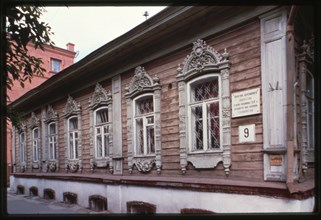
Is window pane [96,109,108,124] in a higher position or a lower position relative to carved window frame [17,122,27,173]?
higher

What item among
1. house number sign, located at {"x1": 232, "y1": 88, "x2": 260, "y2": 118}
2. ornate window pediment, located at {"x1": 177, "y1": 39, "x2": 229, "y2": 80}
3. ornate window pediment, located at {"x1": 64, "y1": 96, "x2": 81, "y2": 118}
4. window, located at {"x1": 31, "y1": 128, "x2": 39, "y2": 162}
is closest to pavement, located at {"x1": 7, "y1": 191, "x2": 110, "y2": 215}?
window, located at {"x1": 31, "y1": 128, "x2": 39, "y2": 162}

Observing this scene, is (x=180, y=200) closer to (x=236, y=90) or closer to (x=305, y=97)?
(x=236, y=90)

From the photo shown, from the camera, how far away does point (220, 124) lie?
4715mm

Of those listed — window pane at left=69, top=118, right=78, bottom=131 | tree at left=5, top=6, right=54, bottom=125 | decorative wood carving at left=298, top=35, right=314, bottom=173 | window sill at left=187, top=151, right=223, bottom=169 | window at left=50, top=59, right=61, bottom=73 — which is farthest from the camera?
window at left=50, top=59, right=61, bottom=73

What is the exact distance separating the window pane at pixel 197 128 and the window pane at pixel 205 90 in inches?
8.0

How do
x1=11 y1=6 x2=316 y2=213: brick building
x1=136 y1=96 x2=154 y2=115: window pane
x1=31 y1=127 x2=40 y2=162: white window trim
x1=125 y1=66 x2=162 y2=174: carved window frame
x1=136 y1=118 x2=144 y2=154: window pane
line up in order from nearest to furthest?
x1=11 y1=6 x2=316 y2=213: brick building
x1=125 y1=66 x2=162 y2=174: carved window frame
x1=136 y1=96 x2=154 y2=115: window pane
x1=136 y1=118 x2=144 y2=154: window pane
x1=31 y1=127 x2=40 y2=162: white window trim

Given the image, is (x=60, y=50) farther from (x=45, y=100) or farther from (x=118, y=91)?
(x=118, y=91)

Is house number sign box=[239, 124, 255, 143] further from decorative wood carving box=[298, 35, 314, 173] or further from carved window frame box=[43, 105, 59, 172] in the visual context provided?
carved window frame box=[43, 105, 59, 172]

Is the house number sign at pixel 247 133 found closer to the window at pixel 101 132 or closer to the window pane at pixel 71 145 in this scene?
the window at pixel 101 132

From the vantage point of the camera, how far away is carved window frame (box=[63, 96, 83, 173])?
8.35 m

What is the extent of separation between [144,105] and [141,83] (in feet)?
1.72

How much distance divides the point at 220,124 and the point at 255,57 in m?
1.26

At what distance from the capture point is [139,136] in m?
6.39
